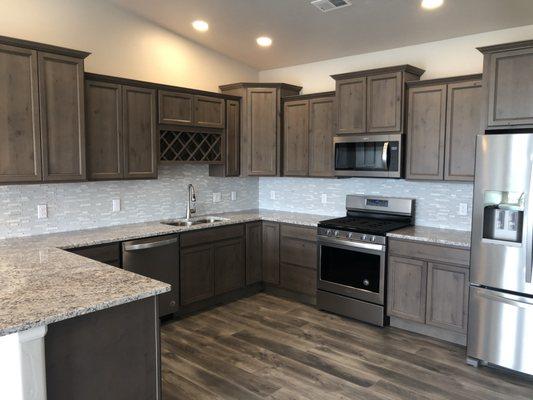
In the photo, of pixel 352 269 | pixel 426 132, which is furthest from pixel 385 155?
pixel 352 269

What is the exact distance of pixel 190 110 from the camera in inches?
183

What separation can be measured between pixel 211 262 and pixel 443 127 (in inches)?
104

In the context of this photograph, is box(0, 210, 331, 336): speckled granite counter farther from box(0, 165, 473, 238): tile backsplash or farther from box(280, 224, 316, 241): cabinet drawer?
box(280, 224, 316, 241): cabinet drawer

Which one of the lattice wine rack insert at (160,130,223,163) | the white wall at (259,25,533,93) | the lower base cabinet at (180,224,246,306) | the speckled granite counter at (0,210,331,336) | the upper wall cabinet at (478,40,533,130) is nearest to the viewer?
the speckled granite counter at (0,210,331,336)

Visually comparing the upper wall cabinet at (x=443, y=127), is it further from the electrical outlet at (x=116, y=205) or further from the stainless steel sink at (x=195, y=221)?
the electrical outlet at (x=116, y=205)

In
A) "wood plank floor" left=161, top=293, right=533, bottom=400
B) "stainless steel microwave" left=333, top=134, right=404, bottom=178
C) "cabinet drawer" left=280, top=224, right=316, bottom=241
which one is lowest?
"wood plank floor" left=161, top=293, right=533, bottom=400

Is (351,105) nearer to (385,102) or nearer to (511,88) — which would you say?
(385,102)

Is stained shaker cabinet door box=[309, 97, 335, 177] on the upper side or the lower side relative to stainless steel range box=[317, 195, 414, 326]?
upper

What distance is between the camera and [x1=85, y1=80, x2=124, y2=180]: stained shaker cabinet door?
149 inches

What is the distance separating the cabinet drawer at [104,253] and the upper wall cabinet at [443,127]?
281 cm

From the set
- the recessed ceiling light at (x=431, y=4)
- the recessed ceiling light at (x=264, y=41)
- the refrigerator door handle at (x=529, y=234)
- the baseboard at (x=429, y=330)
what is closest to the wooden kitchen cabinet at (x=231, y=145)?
the recessed ceiling light at (x=264, y=41)

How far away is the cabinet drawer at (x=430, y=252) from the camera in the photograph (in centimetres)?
357

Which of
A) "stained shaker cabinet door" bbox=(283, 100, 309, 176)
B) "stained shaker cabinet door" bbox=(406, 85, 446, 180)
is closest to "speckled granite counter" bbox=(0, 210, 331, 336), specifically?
"stained shaker cabinet door" bbox=(283, 100, 309, 176)

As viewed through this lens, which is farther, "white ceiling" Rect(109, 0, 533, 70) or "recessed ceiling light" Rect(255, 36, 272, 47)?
"recessed ceiling light" Rect(255, 36, 272, 47)
